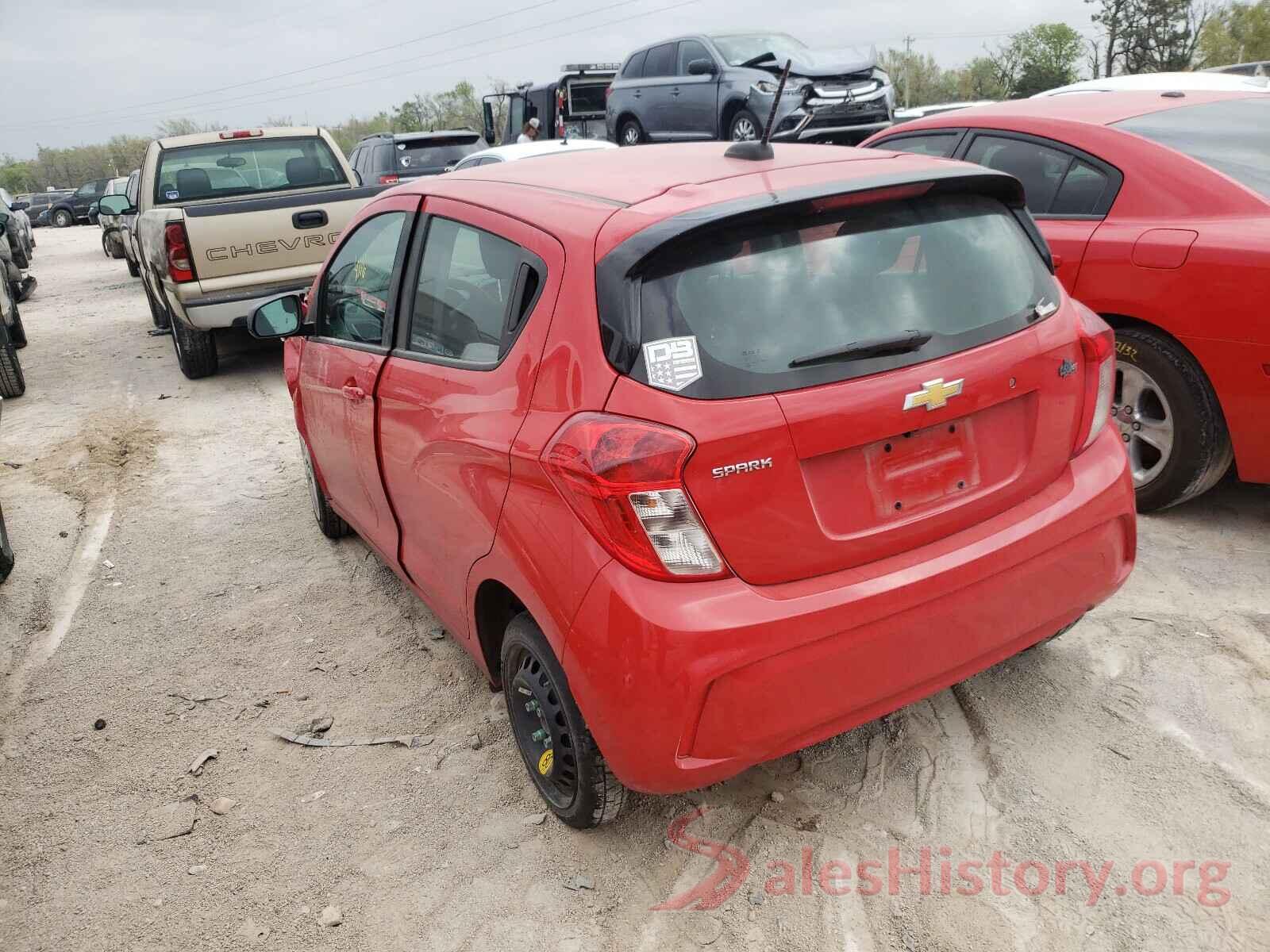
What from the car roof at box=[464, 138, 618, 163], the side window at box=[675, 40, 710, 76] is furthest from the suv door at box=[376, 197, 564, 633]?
the side window at box=[675, 40, 710, 76]

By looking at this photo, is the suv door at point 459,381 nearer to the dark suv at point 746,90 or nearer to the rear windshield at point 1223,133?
the rear windshield at point 1223,133

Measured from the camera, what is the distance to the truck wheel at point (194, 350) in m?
8.79

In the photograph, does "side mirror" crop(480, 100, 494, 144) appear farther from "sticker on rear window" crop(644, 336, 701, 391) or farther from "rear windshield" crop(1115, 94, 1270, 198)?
"sticker on rear window" crop(644, 336, 701, 391)

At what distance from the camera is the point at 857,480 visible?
2316mm

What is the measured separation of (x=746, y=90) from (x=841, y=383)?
40.6 ft

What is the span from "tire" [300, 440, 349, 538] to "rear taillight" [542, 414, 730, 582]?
3017mm

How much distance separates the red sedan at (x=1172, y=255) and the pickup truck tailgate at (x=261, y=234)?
221 inches

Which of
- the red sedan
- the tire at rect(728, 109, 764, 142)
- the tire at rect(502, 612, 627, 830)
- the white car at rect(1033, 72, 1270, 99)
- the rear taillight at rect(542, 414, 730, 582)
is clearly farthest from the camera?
the tire at rect(728, 109, 764, 142)

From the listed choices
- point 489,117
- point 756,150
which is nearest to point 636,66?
point 489,117

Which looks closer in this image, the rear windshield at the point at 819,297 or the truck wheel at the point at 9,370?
the rear windshield at the point at 819,297

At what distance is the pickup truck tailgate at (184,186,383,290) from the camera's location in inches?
316

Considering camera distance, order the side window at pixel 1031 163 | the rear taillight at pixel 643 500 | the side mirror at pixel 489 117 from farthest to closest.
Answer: the side mirror at pixel 489 117, the side window at pixel 1031 163, the rear taillight at pixel 643 500

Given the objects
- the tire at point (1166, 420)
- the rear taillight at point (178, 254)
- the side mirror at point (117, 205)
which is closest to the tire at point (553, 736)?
the tire at point (1166, 420)

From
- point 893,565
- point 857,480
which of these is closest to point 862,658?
point 893,565
